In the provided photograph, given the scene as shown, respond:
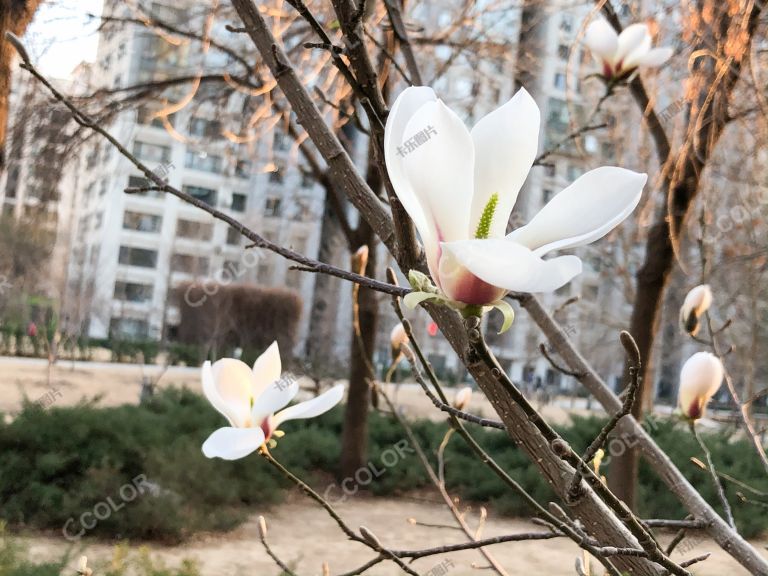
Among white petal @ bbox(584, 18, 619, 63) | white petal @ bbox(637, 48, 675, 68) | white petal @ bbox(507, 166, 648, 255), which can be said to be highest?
white petal @ bbox(584, 18, 619, 63)

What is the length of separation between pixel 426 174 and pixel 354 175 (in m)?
0.28

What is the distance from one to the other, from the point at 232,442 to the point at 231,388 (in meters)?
0.15

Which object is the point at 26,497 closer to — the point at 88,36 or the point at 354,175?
the point at 88,36

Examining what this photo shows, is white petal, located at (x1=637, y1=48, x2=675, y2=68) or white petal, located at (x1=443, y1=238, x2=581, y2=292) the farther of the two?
white petal, located at (x1=637, y1=48, x2=675, y2=68)

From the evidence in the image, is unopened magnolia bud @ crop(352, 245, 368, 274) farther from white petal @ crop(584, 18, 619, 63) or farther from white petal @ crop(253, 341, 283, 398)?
white petal @ crop(584, 18, 619, 63)

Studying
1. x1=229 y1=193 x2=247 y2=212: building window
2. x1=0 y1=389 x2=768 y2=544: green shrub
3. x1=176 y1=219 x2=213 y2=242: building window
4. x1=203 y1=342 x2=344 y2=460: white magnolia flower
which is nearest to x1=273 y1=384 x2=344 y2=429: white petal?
x1=203 y1=342 x2=344 y2=460: white magnolia flower

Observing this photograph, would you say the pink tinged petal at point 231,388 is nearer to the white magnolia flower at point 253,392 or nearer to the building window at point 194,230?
the white magnolia flower at point 253,392

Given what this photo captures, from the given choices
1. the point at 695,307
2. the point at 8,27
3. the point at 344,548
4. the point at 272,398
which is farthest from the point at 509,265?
the point at 344,548

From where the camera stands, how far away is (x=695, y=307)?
1.43 meters

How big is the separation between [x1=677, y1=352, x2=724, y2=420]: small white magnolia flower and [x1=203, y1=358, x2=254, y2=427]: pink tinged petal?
611 millimetres

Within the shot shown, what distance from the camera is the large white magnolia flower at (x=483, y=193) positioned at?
42cm

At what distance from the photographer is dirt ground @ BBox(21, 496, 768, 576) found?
4902mm

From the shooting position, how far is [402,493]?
24.5 ft

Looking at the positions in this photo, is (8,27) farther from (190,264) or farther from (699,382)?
(190,264)
